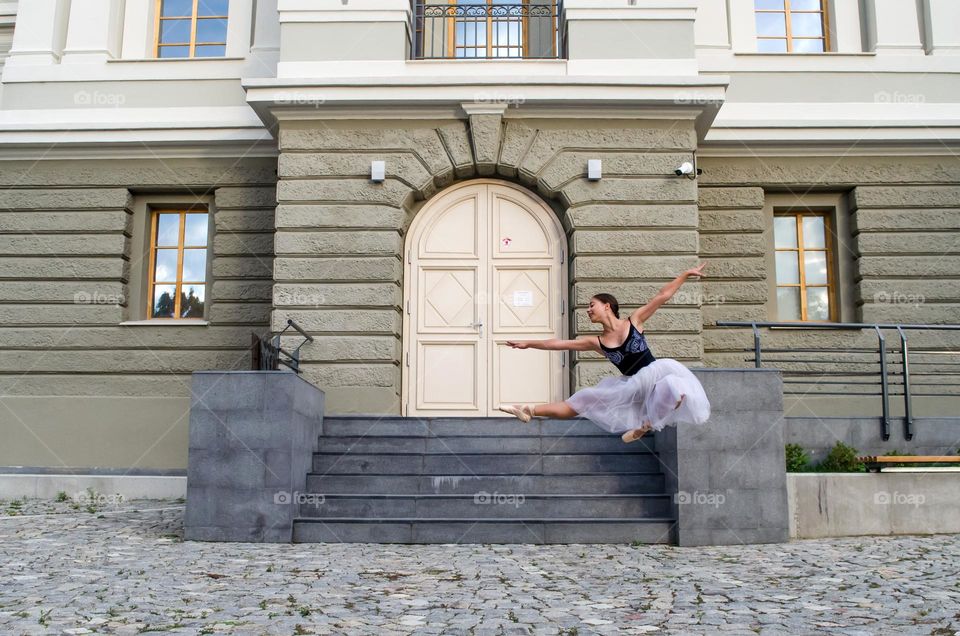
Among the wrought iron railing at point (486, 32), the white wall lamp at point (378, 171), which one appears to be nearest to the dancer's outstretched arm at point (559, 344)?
the white wall lamp at point (378, 171)

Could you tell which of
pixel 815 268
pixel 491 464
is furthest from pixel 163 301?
pixel 815 268

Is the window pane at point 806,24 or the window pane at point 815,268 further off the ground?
the window pane at point 806,24

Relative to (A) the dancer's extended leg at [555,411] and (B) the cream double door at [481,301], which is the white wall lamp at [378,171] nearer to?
(B) the cream double door at [481,301]

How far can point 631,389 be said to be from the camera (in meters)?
8.66

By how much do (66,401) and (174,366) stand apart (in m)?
1.63

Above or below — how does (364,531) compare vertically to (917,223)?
below

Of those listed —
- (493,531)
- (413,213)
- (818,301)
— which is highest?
(413,213)

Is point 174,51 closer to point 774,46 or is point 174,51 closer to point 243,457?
point 243,457

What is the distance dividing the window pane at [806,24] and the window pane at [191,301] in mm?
10153

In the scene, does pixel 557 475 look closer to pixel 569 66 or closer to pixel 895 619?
pixel 895 619

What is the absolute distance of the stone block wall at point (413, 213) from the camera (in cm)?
1259

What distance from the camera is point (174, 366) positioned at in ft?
46.4

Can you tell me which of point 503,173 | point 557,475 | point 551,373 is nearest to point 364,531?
point 557,475

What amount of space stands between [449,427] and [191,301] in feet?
18.2
